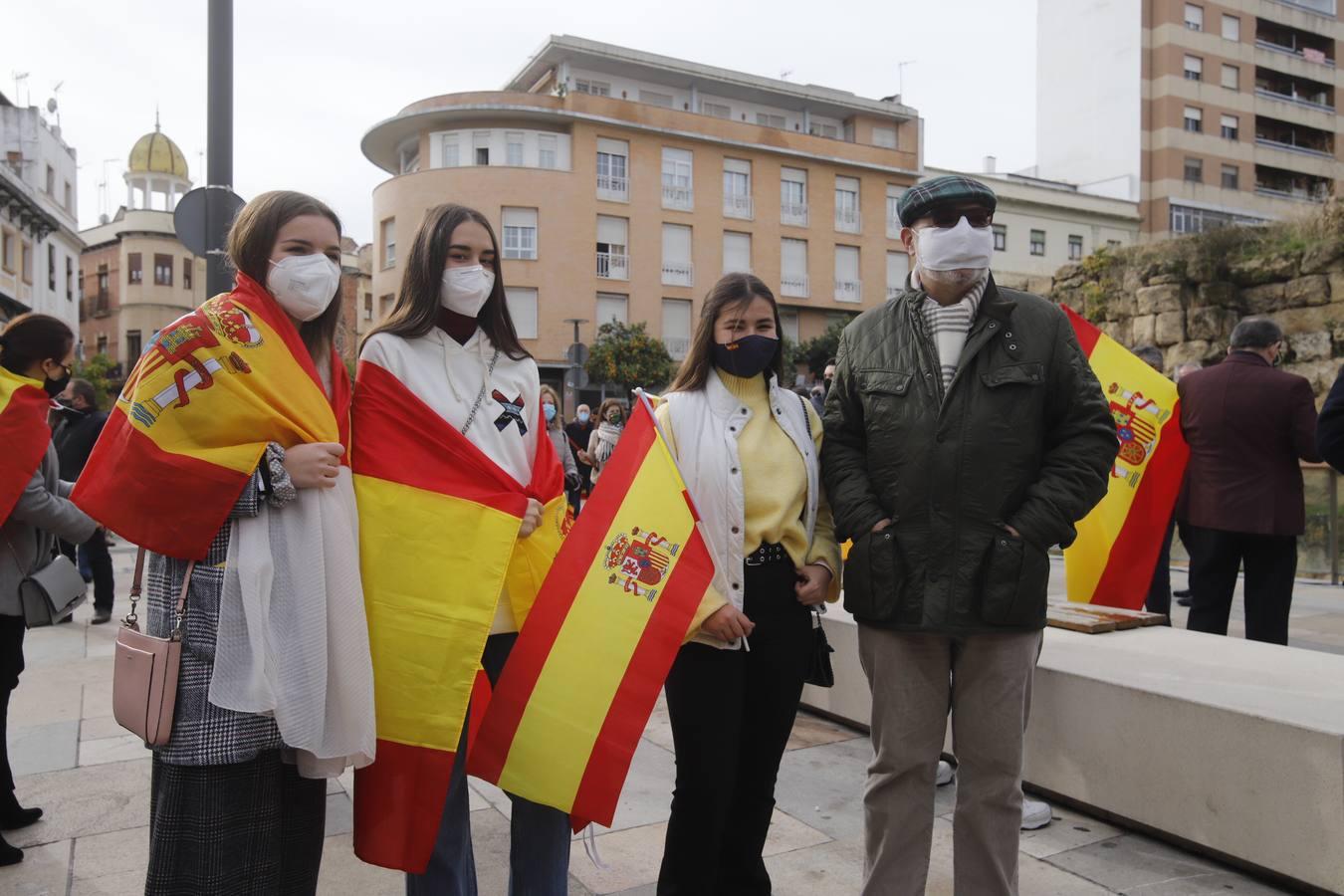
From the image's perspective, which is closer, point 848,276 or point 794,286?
point 794,286

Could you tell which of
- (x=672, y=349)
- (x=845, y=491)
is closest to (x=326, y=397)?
(x=845, y=491)

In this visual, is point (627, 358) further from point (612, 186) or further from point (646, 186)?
point (646, 186)

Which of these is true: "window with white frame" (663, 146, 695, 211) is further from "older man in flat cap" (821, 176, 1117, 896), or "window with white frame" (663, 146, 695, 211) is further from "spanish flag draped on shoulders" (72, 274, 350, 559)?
"spanish flag draped on shoulders" (72, 274, 350, 559)

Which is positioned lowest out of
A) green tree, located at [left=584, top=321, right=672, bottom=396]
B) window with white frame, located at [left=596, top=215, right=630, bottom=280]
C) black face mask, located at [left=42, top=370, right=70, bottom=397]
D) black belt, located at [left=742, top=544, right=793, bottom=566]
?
black belt, located at [left=742, top=544, right=793, bottom=566]

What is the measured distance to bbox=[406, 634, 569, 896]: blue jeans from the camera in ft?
8.18

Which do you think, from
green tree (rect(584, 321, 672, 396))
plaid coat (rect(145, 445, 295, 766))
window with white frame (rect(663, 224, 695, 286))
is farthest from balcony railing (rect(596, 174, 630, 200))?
plaid coat (rect(145, 445, 295, 766))

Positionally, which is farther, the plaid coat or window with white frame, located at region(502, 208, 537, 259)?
window with white frame, located at region(502, 208, 537, 259)

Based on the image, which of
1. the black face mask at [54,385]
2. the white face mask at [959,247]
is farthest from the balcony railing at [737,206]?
the white face mask at [959,247]

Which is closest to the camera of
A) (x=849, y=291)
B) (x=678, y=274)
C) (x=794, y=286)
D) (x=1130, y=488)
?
(x=1130, y=488)

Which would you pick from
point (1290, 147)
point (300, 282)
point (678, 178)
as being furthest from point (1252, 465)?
point (1290, 147)

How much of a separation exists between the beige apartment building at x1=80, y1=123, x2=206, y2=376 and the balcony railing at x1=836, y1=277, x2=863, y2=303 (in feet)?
118

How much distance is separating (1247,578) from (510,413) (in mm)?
4447

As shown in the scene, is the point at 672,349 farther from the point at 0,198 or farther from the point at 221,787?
the point at 221,787

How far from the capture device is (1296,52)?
5069 cm
